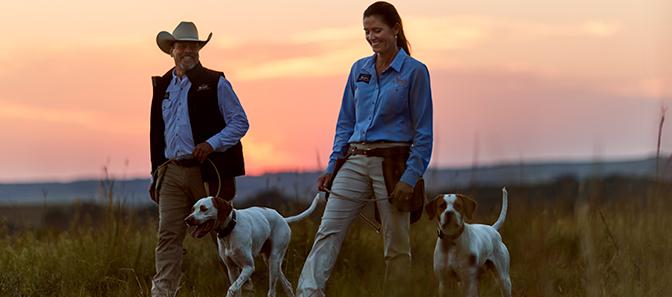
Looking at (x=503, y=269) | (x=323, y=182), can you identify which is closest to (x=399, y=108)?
(x=323, y=182)

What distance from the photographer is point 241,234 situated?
343 inches

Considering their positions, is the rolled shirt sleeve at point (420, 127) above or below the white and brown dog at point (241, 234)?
above

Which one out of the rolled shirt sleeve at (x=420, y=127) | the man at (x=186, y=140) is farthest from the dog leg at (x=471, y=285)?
the man at (x=186, y=140)

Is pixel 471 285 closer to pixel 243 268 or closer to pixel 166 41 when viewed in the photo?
pixel 243 268

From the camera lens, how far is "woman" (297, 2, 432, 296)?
24.3 feet

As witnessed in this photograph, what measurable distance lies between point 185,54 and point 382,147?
2270 mm

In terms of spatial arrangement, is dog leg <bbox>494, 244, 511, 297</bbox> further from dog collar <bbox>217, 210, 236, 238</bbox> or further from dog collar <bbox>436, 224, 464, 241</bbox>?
dog collar <bbox>217, 210, 236, 238</bbox>

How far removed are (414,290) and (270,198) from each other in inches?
374

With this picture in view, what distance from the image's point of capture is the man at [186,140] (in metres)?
8.90

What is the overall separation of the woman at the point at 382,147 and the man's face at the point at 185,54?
5.87 ft

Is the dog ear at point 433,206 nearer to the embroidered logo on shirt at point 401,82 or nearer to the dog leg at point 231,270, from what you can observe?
the embroidered logo on shirt at point 401,82

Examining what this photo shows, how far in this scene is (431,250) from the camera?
40.8ft

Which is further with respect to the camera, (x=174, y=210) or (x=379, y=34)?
(x=174, y=210)

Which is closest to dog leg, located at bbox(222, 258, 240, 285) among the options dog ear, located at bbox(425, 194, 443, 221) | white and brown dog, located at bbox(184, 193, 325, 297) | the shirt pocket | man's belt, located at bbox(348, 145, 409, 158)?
white and brown dog, located at bbox(184, 193, 325, 297)
